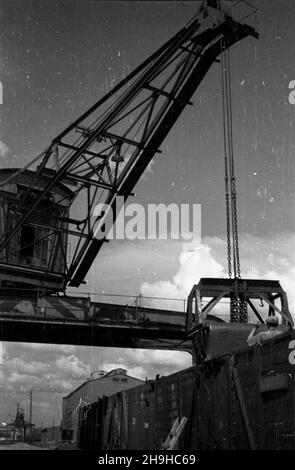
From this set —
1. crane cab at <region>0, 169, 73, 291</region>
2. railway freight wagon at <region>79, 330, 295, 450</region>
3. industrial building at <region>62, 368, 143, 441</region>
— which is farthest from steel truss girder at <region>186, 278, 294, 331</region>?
industrial building at <region>62, 368, 143, 441</region>

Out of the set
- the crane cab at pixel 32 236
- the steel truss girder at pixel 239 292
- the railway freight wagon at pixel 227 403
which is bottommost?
the railway freight wagon at pixel 227 403

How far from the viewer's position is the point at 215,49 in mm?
17406

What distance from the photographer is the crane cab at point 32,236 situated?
21.6m

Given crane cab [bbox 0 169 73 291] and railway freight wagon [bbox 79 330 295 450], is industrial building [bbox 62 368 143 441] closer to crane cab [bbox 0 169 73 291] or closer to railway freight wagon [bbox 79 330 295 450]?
A: crane cab [bbox 0 169 73 291]

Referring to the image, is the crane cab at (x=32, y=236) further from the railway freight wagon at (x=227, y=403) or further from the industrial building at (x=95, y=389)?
the industrial building at (x=95, y=389)

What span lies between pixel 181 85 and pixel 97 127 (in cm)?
325

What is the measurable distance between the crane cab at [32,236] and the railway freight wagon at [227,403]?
11.1 meters

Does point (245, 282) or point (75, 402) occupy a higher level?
point (245, 282)

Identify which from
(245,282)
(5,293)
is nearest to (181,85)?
(245,282)

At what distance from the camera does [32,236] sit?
22.7 meters

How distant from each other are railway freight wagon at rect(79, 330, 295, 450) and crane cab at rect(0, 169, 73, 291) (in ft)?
36.4

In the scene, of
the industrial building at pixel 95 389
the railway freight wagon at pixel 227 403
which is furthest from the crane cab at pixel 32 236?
the industrial building at pixel 95 389

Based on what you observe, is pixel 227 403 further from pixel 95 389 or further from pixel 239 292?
pixel 95 389
